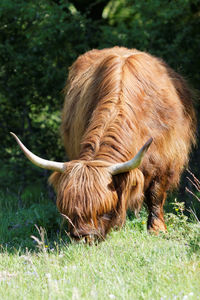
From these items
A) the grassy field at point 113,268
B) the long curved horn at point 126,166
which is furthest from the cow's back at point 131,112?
the grassy field at point 113,268

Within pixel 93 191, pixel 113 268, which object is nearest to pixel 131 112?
pixel 93 191

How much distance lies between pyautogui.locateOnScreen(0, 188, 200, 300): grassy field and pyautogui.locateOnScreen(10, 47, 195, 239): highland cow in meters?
0.29

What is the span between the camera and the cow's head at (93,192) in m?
4.36

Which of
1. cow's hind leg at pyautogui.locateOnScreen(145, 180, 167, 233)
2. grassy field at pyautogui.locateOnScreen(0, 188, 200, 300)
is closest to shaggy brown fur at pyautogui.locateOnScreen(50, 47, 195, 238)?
cow's hind leg at pyautogui.locateOnScreen(145, 180, 167, 233)

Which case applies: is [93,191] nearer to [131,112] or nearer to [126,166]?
[126,166]

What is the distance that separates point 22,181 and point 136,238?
14.3 ft

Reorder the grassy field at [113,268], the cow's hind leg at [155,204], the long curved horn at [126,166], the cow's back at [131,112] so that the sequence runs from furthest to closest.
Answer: the cow's hind leg at [155,204] < the cow's back at [131,112] < the long curved horn at [126,166] < the grassy field at [113,268]

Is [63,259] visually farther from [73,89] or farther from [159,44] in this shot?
[159,44]

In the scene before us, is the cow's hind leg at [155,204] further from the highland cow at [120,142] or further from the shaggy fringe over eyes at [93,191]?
the shaggy fringe over eyes at [93,191]

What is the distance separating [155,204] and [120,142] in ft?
4.23

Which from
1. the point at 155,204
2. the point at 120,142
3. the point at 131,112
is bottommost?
the point at 155,204

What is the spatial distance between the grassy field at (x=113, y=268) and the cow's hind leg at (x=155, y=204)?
210mm

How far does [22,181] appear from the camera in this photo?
8.99 meters

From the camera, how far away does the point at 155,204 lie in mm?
5707
